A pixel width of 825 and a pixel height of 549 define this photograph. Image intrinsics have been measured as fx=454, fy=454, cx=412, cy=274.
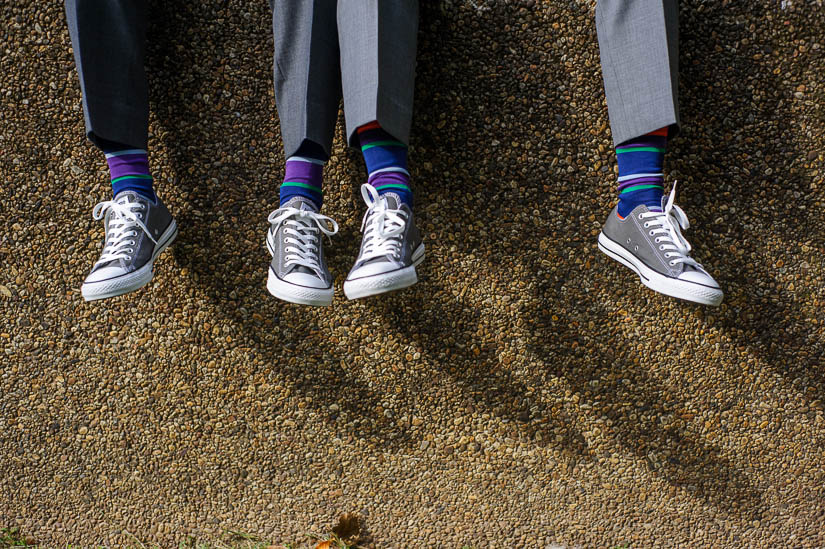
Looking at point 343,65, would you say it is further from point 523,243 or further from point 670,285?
point 670,285

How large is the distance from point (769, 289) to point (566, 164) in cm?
71

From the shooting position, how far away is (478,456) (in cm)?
144

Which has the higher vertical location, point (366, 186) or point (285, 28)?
point (285, 28)

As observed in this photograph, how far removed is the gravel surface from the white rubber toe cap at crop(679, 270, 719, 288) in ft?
0.85

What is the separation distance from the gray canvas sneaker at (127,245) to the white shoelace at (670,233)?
4.12ft

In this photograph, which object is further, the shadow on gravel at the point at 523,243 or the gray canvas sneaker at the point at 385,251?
the shadow on gravel at the point at 523,243

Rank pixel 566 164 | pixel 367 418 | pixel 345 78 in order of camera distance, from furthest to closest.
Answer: pixel 367 418 < pixel 566 164 < pixel 345 78

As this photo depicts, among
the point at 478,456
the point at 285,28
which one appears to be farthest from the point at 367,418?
the point at 285,28

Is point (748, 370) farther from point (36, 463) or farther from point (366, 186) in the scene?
point (36, 463)

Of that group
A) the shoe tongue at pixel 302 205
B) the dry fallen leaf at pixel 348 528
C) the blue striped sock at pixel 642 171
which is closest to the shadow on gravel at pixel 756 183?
the blue striped sock at pixel 642 171

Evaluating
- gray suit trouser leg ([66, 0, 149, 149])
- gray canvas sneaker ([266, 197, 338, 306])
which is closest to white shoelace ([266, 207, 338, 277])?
gray canvas sneaker ([266, 197, 338, 306])

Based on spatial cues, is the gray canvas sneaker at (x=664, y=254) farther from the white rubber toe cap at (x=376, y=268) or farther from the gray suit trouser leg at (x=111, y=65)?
the gray suit trouser leg at (x=111, y=65)

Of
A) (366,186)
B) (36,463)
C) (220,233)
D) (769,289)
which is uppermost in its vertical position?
(366,186)

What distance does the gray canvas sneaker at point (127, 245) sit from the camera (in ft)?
3.68
